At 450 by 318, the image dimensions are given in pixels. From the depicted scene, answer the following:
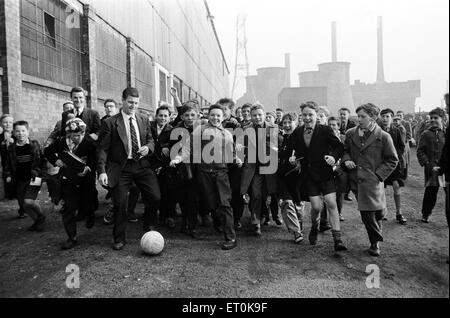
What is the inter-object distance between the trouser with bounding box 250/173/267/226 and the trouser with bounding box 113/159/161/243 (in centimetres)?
154

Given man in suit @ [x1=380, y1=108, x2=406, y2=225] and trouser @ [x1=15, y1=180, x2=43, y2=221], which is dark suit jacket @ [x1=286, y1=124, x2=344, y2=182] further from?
trouser @ [x1=15, y1=180, x2=43, y2=221]

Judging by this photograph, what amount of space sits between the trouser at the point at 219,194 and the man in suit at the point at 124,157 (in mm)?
718

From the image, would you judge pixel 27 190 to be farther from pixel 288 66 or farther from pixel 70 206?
pixel 288 66

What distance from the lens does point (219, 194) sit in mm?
5301

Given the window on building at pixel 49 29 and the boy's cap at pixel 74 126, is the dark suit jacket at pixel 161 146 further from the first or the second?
the window on building at pixel 49 29

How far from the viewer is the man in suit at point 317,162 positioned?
4996 millimetres

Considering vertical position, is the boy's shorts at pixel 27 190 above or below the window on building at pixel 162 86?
below

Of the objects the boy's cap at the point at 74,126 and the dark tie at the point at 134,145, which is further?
the boy's cap at the point at 74,126

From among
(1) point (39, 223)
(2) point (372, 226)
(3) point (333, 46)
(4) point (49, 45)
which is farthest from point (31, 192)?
(3) point (333, 46)

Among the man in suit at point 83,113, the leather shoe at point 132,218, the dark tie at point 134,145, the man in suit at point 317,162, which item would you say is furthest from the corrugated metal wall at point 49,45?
the man in suit at point 317,162

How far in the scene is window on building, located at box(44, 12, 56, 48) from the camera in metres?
9.18

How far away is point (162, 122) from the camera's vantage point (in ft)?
21.4
